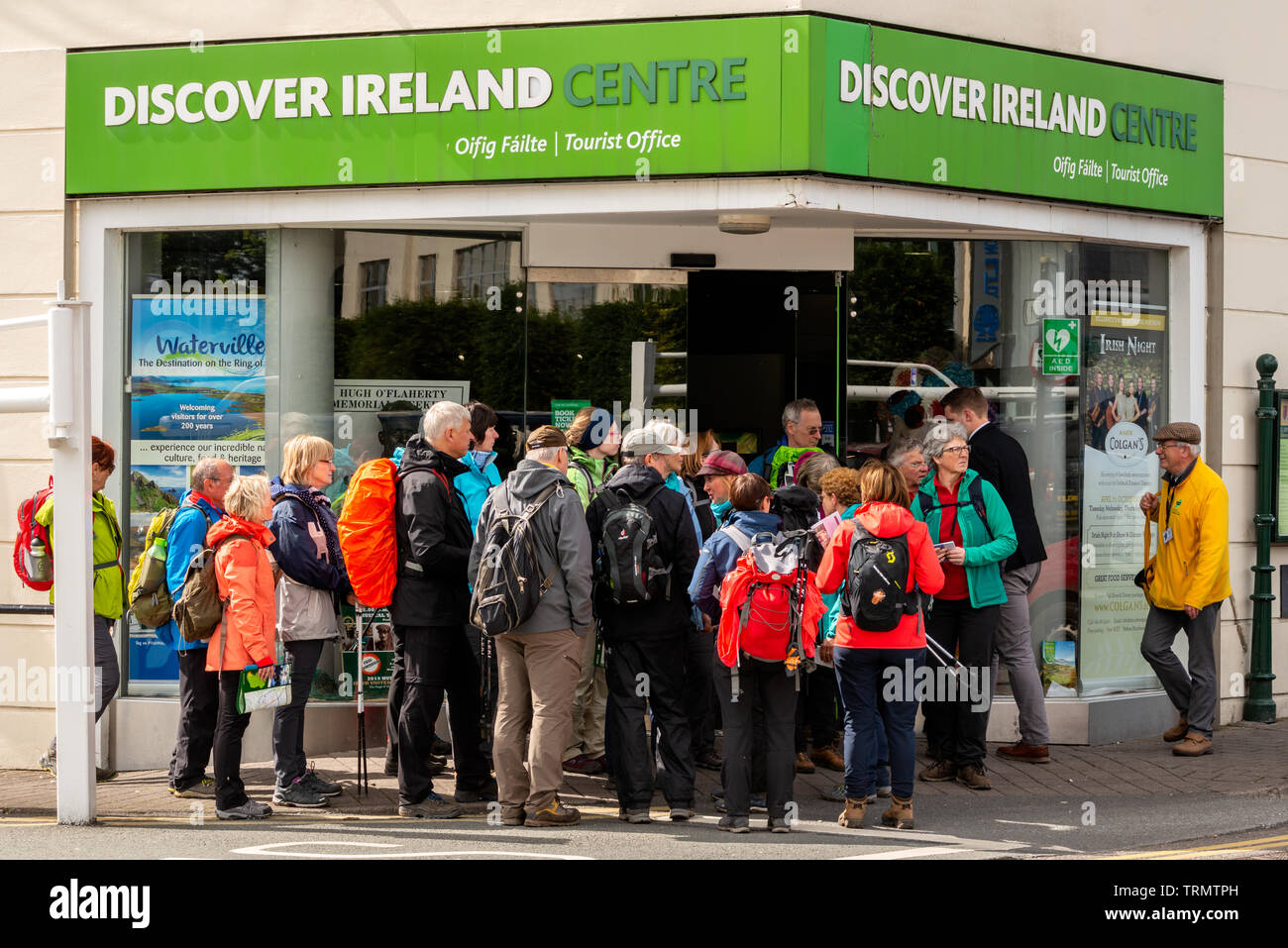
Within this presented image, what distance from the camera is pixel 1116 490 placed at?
1028 cm

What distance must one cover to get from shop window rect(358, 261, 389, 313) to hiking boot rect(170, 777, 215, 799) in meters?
3.39

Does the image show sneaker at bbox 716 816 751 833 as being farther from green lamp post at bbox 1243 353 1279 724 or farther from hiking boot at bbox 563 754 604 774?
green lamp post at bbox 1243 353 1279 724

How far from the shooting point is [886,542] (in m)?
7.16

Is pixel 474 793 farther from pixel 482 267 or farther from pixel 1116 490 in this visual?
pixel 1116 490

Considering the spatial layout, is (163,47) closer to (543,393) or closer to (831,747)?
(543,393)

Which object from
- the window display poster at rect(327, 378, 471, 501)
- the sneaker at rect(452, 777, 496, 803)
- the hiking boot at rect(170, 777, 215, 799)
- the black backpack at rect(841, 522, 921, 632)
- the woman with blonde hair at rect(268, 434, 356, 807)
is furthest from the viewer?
the window display poster at rect(327, 378, 471, 501)

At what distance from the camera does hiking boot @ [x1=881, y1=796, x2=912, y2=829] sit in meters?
7.30

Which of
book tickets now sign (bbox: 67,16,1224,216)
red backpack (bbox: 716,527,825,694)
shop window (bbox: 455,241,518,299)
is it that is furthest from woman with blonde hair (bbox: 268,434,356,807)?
shop window (bbox: 455,241,518,299)

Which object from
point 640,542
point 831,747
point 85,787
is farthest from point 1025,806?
point 85,787

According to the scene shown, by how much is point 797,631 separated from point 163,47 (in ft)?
18.8

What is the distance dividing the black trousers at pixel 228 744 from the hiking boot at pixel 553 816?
5.13 feet

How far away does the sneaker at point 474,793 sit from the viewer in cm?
785

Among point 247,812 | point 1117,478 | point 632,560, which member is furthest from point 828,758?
point 247,812

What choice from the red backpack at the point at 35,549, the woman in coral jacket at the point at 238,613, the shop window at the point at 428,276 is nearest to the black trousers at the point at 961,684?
the woman in coral jacket at the point at 238,613
